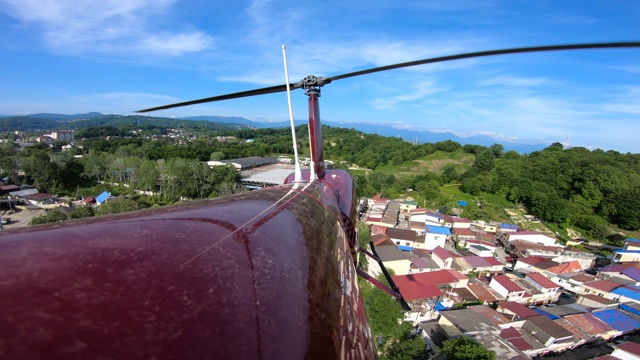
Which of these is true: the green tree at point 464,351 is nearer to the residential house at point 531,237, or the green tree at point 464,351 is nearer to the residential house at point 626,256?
the residential house at point 531,237

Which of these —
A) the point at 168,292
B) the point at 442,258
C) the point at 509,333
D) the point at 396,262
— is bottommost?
the point at 509,333

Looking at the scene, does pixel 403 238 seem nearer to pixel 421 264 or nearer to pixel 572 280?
pixel 421 264

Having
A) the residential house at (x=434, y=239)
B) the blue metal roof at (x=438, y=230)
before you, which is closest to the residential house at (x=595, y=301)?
the residential house at (x=434, y=239)

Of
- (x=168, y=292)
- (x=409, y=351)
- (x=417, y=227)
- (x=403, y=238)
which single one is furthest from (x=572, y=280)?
(x=168, y=292)

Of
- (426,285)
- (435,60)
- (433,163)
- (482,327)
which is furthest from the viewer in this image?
(433,163)

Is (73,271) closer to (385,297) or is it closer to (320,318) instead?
(320,318)

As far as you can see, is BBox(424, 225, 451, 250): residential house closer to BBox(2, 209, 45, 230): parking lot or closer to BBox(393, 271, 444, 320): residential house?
BBox(393, 271, 444, 320): residential house
